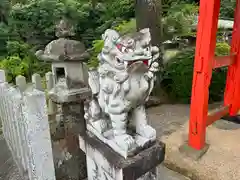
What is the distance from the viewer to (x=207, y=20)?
2.36 m

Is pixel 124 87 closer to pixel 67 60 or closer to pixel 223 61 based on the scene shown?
pixel 67 60

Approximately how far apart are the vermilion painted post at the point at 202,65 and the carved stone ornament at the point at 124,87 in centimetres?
131

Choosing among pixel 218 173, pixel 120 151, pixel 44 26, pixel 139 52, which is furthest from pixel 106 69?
pixel 44 26

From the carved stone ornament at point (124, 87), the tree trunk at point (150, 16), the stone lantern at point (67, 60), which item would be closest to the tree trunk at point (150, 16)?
the tree trunk at point (150, 16)

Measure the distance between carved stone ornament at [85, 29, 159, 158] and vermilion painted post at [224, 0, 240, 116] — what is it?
252 cm

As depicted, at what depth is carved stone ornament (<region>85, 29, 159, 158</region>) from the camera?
4.04 ft

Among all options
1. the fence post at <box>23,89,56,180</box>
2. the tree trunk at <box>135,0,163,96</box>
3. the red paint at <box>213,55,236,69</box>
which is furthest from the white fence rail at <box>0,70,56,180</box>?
the tree trunk at <box>135,0,163,96</box>

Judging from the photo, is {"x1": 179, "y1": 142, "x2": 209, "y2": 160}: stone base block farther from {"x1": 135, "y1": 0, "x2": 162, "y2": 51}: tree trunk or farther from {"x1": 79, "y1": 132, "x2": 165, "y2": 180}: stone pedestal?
{"x1": 135, "y1": 0, "x2": 162, "y2": 51}: tree trunk

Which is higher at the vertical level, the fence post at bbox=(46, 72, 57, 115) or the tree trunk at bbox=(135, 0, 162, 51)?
the tree trunk at bbox=(135, 0, 162, 51)

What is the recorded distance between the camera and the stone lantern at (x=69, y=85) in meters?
1.89

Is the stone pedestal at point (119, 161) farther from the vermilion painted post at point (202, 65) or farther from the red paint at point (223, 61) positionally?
the red paint at point (223, 61)

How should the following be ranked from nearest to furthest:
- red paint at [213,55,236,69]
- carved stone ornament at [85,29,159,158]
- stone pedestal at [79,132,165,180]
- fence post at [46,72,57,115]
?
carved stone ornament at [85,29,159,158] < stone pedestal at [79,132,165,180] < red paint at [213,55,236,69] < fence post at [46,72,57,115]

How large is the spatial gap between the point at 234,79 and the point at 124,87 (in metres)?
2.84

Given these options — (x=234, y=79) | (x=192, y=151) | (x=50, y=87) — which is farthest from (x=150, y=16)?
(x=192, y=151)
